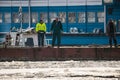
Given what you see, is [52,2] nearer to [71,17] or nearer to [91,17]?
[71,17]

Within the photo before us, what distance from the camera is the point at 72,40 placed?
109 ft

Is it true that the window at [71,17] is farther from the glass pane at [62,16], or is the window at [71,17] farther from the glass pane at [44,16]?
the glass pane at [44,16]

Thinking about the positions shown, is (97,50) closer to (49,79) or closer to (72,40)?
(49,79)

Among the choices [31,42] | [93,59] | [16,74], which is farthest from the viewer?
[31,42]

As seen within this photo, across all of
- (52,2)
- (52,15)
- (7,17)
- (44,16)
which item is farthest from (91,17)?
(7,17)

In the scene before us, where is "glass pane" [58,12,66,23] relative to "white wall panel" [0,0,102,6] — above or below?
below

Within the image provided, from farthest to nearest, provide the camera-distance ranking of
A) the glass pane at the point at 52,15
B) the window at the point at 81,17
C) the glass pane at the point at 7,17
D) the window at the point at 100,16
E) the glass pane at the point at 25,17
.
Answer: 1. the glass pane at the point at 7,17
2. the glass pane at the point at 25,17
3. the glass pane at the point at 52,15
4. the window at the point at 81,17
5. the window at the point at 100,16

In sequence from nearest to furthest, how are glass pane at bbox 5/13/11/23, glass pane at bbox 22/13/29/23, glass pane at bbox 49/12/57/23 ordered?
glass pane at bbox 49/12/57/23 → glass pane at bbox 22/13/29/23 → glass pane at bbox 5/13/11/23

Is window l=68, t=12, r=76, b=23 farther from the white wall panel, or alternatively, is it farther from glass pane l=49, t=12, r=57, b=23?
glass pane l=49, t=12, r=57, b=23

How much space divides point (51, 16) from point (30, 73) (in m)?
22.6

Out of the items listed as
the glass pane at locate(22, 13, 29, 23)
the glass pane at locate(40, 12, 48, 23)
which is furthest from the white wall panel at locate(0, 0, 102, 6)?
the glass pane at locate(22, 13, 29, 23)

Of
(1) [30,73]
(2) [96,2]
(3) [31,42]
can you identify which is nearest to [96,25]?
(2) [96,2]

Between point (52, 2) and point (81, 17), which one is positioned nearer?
point (81, 17)

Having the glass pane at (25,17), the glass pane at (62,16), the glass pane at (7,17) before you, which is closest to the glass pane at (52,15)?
the glass pane at (62,16)
